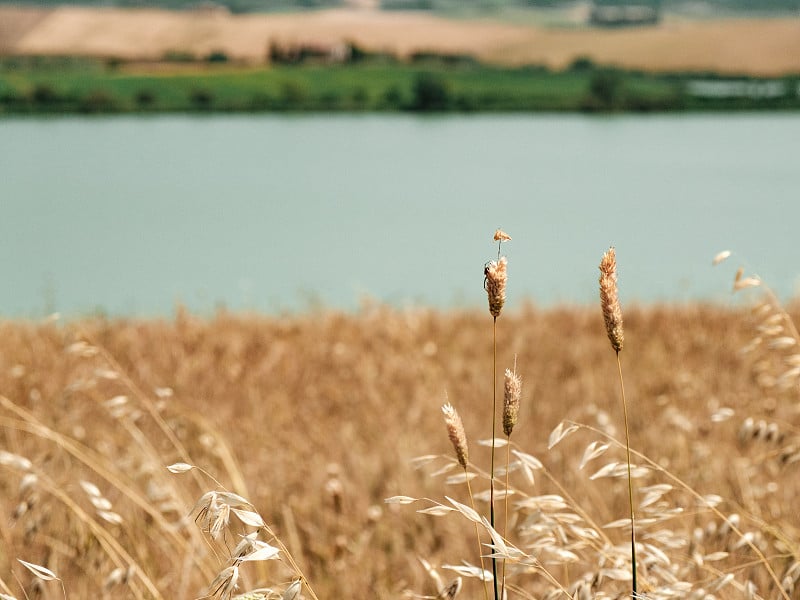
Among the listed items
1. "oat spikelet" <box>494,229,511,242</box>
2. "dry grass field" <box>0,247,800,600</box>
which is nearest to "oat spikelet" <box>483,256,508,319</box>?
"oat spikelet" <box>494,229,511,242</box>

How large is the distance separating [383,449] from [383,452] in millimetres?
43

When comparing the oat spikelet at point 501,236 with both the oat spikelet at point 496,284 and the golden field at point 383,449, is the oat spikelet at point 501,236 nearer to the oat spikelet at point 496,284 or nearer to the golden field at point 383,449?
the oat spikelet at point 496,284

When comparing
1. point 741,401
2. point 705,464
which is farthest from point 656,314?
point 705,464

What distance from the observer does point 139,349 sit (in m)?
5.30

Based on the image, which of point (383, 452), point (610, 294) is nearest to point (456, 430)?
point (610, 294)

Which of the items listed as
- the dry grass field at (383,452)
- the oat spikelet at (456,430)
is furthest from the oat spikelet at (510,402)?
the dry grass field at (383,452)

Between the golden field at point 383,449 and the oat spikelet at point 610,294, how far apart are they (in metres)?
0.25

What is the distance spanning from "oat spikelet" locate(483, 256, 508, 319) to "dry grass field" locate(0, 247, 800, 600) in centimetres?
30

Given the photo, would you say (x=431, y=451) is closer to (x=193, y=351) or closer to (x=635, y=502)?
(x=635, y=502)

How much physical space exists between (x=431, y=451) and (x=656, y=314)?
309 cm

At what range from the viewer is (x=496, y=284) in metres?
0.96

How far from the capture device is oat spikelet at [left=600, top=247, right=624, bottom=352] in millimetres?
958

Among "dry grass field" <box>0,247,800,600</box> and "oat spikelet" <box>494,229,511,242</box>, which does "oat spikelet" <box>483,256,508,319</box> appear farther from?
"dry grass field" <box>0,247,800,600</box>

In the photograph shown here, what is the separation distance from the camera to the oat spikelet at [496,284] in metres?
0.96
